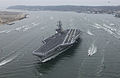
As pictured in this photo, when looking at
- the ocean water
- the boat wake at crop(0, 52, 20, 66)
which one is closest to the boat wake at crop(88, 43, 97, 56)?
the ocean water

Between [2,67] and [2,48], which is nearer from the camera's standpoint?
[2,67]

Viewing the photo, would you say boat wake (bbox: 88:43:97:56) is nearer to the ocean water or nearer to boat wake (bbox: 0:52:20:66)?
the ocean water

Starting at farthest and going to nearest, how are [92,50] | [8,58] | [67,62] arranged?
[92,50], [8,58], [67,62]

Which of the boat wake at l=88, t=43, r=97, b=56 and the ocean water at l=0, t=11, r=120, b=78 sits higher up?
the boat wake at l=88, t=43, r=97, b=56

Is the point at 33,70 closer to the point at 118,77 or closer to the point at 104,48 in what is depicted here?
the point at 118,77

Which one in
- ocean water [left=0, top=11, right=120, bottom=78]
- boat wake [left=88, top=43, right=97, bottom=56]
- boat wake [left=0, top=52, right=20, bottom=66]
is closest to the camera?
ocean water [left=0, top=11, right=120, bottom=78]

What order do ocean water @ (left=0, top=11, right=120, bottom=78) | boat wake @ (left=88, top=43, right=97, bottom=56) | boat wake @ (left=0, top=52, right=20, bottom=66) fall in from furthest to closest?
boat wake @ (left=88, top=43, right=97, bottom=56) → boat wake @ (left=0, top=52, right=20, bottom=66) → ocean water @ (left=0, top=11, right=120, bottom=78)

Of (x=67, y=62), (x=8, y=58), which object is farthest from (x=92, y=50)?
(x=8, y=58)

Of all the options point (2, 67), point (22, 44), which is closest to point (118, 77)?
point (2, 67)

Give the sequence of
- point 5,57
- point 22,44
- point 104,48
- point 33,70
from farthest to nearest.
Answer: point 22,44 → point 104,48 → point 5,57 → point 33,70

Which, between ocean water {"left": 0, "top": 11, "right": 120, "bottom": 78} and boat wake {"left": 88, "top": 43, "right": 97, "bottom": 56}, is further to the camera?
boat wake {"left": 88, "top": 43, "right": 97, "bottom": 56}

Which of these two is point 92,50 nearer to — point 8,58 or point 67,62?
point 67,62
